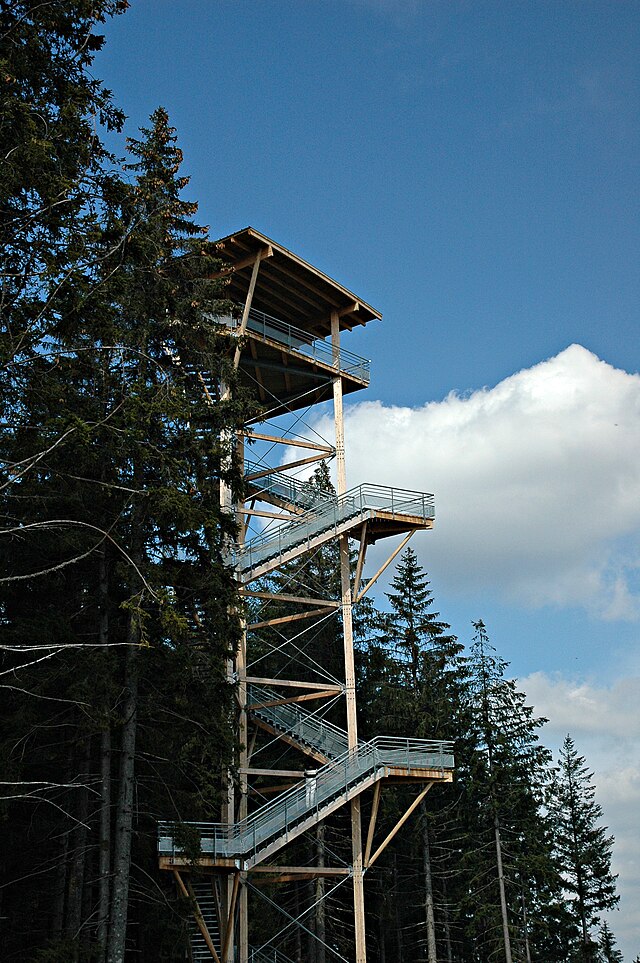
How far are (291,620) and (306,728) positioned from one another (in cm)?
268

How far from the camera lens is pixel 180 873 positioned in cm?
1995

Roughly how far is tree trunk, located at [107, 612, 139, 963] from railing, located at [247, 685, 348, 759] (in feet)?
24.6

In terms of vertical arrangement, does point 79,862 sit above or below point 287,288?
below

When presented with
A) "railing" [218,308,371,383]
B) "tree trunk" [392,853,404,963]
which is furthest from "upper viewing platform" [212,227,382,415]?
"tree trunk" [392,853,404,963]

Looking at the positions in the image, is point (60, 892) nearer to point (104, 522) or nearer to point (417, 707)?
point (104, 522)

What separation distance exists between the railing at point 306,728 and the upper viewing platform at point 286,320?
8.24 metres

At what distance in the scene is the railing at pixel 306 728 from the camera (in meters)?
23.5

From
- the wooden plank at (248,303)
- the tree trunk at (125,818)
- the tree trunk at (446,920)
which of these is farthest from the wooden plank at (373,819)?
the tree trunk at (446,920)

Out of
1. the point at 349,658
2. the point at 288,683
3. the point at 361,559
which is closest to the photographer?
the point at 288,683

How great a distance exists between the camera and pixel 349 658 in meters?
23.5

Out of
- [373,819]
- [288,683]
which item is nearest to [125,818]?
[288,683]

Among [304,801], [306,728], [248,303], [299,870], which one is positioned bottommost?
[299,870]

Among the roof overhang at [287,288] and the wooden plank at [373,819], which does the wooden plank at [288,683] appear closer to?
the wooden plank at [373,819]

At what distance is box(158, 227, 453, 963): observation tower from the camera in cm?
2064
